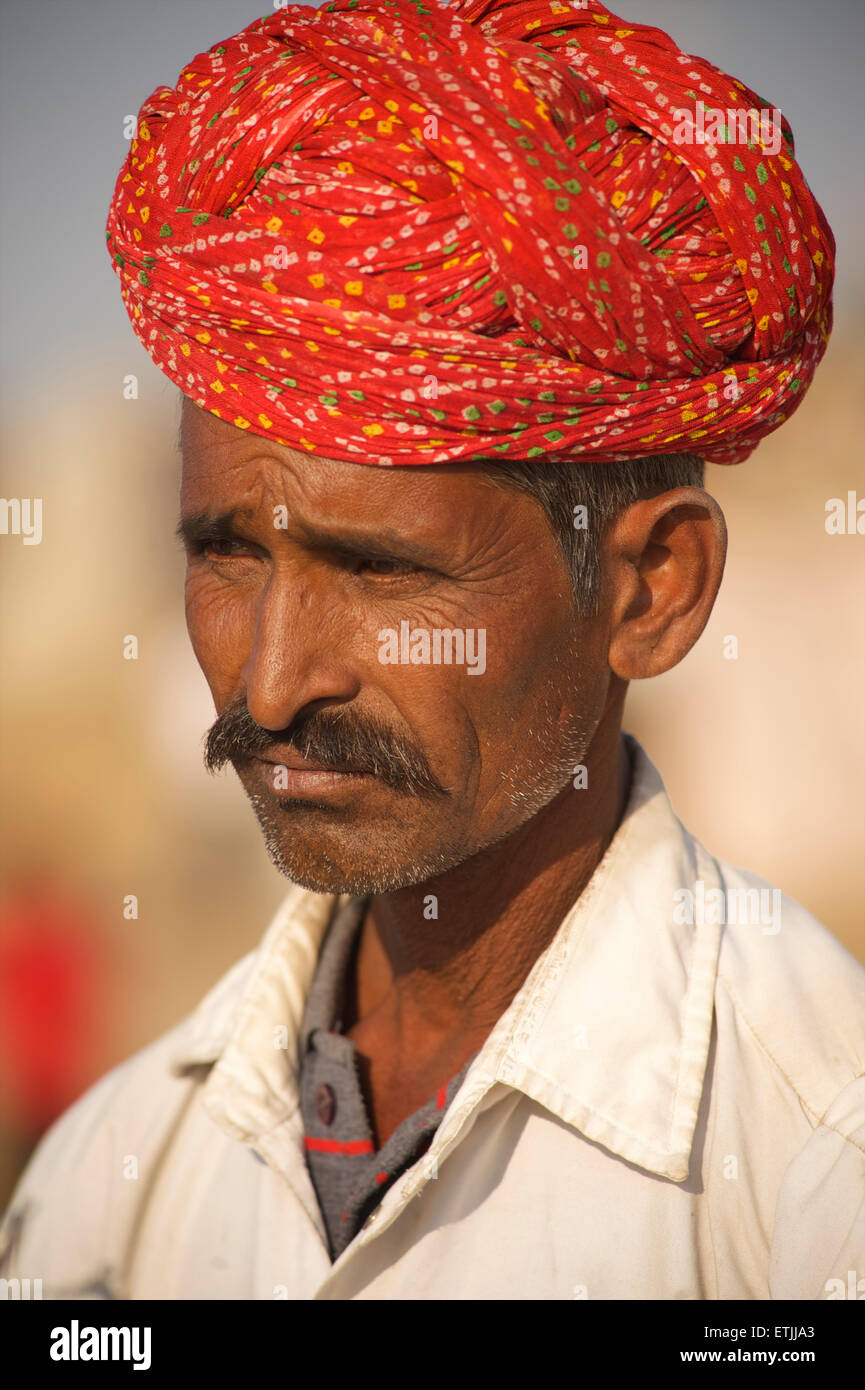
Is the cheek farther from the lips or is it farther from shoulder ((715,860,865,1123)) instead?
shoulder ((715,860,865,1123))

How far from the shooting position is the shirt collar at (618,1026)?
158 centimetres

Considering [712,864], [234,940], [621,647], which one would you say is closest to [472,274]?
[621,647]

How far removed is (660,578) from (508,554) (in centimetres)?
31

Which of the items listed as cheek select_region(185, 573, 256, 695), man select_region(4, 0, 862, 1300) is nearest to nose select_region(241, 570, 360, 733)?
man select_region(4, 0, 862, 1300)

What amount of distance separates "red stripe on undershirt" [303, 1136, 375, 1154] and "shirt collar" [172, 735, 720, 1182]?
2.8 inches

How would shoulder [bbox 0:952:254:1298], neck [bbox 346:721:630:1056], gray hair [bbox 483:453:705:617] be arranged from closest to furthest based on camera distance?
gray hair [bbox 483:453:705:617] < neck [bbox 346:721:630:1056] < shoulder [bbox 0:952:254:1298]

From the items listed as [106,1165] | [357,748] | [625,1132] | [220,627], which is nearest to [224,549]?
[220,627]

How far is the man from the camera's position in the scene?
1.45 meters

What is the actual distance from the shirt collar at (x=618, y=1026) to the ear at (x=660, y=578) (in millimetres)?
278

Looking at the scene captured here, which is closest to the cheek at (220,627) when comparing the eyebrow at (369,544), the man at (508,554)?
the man at (508,554)

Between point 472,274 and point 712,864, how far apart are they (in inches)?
39.9

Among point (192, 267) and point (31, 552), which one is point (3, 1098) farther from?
point (192, 267)

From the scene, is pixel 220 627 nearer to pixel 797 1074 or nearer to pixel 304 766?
pixel 304 766
